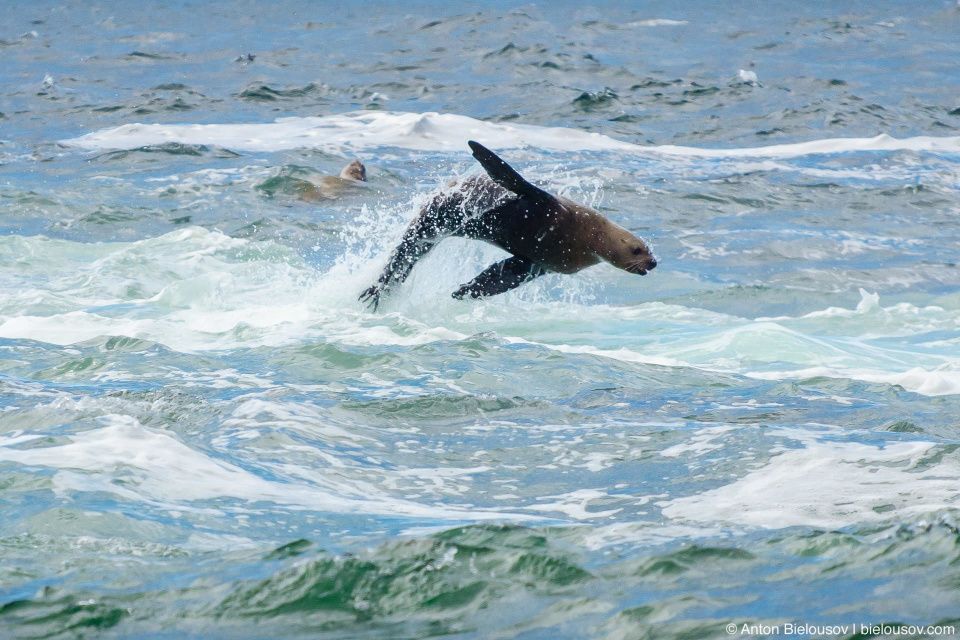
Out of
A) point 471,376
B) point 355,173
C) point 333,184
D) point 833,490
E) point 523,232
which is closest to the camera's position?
point 833,490

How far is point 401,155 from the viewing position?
1772 cm

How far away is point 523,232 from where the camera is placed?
8898mm

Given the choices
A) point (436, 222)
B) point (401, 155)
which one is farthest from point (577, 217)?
point (401, 155)

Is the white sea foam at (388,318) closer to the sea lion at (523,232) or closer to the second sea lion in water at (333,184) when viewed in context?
the sea lion at (523,232)

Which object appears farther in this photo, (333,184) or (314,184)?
(314,184)

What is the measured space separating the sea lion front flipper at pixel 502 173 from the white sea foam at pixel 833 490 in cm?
353

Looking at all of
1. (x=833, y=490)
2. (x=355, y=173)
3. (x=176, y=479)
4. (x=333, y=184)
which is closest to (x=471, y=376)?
(x=176, y=479)

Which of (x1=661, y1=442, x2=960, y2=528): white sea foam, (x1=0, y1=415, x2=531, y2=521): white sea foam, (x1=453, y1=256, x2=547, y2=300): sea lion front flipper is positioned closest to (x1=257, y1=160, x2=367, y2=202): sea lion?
(x1=453, y1=256, x2=547, y2=300): sea lion front flipper

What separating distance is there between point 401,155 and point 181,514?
13988mm

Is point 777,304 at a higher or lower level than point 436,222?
lower

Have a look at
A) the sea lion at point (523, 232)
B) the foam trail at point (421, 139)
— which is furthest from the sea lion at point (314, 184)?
the sea lion at point (523, 232)

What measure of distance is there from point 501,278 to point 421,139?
1025cm

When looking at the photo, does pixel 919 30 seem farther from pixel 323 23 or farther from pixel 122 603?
pixel 122 603

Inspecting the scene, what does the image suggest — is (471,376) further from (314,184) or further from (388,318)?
A: (314,184)
